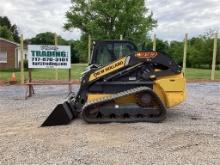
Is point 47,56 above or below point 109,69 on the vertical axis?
above

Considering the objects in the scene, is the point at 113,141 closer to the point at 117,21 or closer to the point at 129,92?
the point at 129,92

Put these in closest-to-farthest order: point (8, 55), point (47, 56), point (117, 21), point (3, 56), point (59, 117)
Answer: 1. point (59, 117)
2. point (47, 56)
3. point (117, 21)
4. point (3, 56)
5. point (8, 55)

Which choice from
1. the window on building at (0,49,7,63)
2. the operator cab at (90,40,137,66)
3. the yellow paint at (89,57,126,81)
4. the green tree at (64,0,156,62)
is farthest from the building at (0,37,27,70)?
the yellow paint at (89,57,126,81)

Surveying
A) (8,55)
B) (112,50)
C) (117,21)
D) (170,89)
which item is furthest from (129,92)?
(8,55)

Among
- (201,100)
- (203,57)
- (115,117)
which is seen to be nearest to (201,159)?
(115,117)

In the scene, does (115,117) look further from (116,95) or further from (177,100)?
(177,100)

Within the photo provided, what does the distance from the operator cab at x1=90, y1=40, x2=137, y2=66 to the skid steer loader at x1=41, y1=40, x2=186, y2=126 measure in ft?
2.63

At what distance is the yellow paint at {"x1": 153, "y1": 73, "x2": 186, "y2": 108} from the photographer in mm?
9023

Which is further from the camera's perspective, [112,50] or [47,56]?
[47,56]

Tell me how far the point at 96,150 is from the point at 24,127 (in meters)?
2.54

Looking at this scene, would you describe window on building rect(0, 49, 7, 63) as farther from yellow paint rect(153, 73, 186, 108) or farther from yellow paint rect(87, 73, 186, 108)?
yellow paint rect(153, 73, 186, 108)

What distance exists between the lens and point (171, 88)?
9.02 m

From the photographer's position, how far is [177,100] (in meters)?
9.05

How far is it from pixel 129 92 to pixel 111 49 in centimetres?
170
